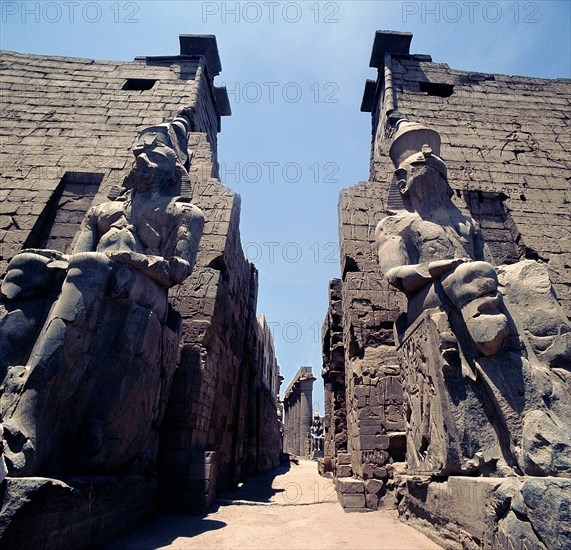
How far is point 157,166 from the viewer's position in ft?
12.7

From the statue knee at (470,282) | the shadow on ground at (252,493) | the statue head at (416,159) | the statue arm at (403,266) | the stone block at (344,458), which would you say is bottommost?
the shadow on ground at (252,493)

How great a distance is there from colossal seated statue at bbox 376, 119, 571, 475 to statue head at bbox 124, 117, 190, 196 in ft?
6.99

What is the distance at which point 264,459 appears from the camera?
916 centimetres

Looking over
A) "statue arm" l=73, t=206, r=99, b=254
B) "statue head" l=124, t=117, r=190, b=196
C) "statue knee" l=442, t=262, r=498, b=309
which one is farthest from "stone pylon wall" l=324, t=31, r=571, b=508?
"statue arm" l=73, t=206, r=99, b=254

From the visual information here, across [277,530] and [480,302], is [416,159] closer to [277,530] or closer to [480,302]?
[480,302]

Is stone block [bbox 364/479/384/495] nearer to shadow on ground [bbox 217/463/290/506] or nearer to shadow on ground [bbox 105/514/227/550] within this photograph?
shadow on ground [bbox 217/463/290/506]

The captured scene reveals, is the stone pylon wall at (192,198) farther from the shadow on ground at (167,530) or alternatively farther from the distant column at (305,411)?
the distant column at (305,411)

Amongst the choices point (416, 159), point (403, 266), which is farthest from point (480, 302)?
point (416, 159)

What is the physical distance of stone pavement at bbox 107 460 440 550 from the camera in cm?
278

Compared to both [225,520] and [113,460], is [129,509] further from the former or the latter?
[225,520]

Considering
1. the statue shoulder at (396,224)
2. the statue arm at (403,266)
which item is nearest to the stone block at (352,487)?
the statue arm at (403,266)

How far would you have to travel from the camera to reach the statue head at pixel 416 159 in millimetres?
3709

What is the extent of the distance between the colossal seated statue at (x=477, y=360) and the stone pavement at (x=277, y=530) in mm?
554

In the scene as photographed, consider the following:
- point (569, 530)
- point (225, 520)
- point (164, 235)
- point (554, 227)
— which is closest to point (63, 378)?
point (164, 235)
